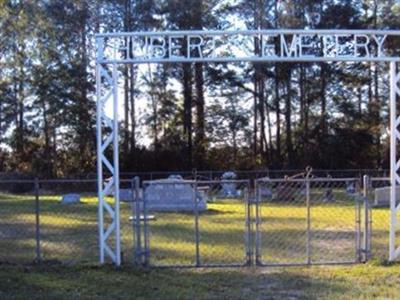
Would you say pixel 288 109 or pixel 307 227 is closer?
pixel 307 227

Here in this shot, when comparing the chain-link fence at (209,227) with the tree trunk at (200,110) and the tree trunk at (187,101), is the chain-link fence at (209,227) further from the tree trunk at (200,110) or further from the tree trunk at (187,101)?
the tree trunk at (187,101)

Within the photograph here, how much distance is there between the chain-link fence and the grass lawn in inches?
30.5

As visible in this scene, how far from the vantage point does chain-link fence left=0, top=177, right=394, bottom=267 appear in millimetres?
12258

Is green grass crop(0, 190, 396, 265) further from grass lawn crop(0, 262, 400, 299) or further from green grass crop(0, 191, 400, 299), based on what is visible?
grass lawn crop(0, 262, 400, 299)

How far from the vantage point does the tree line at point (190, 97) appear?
5256cm

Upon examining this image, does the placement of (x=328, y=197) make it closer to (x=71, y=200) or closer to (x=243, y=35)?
(x=71, y=200)

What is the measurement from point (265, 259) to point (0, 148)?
42799 mm

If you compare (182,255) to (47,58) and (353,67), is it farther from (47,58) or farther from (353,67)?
(353,67)

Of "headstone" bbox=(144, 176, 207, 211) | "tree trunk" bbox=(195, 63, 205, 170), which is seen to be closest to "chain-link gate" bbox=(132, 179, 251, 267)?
"headstone" bbox=(144, 176, 207, 211)

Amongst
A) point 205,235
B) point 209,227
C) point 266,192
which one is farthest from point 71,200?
point 205,235

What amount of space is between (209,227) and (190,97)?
38921 millimetres

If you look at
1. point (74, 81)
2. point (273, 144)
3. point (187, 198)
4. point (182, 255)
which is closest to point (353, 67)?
point (273, 144)

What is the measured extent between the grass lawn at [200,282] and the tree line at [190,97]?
40050 mm

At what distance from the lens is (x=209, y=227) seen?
732 inches
